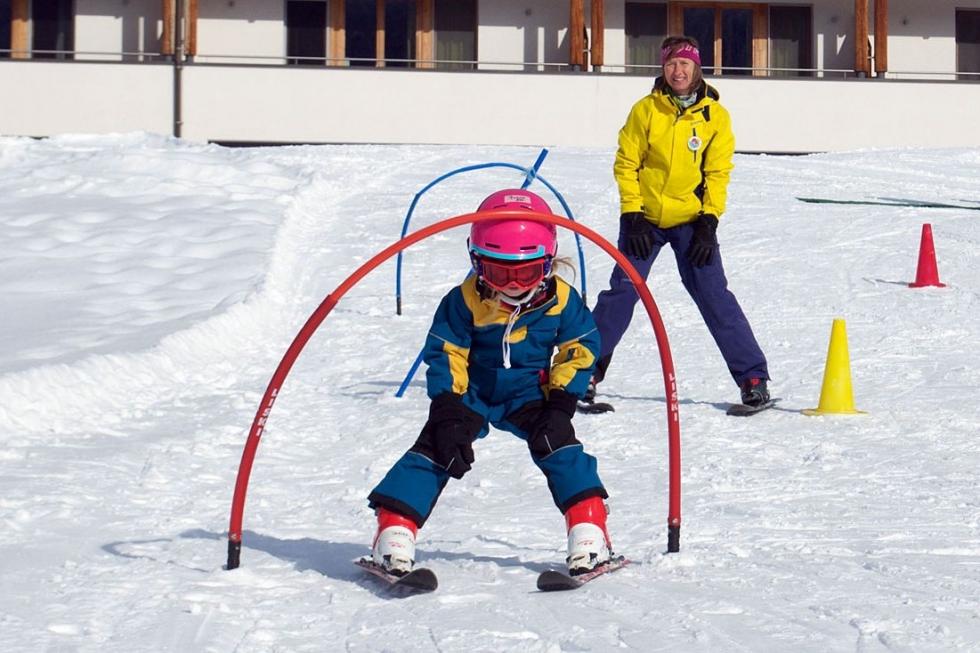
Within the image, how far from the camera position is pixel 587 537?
460 cm

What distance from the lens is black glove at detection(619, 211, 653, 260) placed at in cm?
741

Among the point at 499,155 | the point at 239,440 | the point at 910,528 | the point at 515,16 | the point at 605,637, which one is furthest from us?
the point at 515,16

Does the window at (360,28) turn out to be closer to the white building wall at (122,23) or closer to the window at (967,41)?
the white building wall at (122,23)

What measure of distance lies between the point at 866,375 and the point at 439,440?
4621 millimetres

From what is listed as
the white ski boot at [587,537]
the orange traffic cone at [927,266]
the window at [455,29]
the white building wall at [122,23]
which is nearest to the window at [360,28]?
the window at [455,29]

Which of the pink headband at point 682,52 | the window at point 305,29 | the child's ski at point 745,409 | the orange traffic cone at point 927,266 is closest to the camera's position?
the pink headband at point 682,52

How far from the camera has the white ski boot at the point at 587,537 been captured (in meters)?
4.58

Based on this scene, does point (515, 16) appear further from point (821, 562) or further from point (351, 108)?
point (821, 562)

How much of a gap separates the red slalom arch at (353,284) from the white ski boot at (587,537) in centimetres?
29

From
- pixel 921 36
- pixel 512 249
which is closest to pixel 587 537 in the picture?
pixel 512 249

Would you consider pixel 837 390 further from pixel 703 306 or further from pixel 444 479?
pixel 444 479

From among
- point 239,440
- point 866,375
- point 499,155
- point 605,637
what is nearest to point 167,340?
point 239,440

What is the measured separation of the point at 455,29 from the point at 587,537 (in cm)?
2327

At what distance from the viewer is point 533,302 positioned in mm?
4711
